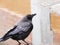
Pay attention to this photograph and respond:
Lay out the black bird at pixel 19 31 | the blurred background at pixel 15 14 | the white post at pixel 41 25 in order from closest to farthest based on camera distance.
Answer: the black bird at pixel 19 31
the white post at pixel 41 25
the blurred background at pixel 15 14

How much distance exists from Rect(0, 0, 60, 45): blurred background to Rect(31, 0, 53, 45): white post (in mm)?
91

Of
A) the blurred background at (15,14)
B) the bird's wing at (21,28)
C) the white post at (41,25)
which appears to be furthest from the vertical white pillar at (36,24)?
the bird's wing at (21,28)

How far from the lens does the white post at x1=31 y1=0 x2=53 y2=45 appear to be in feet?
11.9

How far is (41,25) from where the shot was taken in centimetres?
370

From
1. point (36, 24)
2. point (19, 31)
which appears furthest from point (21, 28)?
point (36, 24)

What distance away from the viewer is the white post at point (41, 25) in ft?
11.9

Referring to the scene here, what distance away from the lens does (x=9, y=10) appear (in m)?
5.38

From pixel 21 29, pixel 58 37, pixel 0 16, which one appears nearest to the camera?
pixel 21 29

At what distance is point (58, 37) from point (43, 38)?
246mm

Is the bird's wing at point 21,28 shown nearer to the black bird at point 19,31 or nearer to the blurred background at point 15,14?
the black bird at point 19,31

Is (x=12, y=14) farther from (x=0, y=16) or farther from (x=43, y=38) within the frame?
(x=43, y=38)

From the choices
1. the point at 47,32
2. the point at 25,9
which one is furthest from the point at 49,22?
the point at 25,9

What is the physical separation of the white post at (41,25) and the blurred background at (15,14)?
9cm

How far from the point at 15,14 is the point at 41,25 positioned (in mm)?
1439
